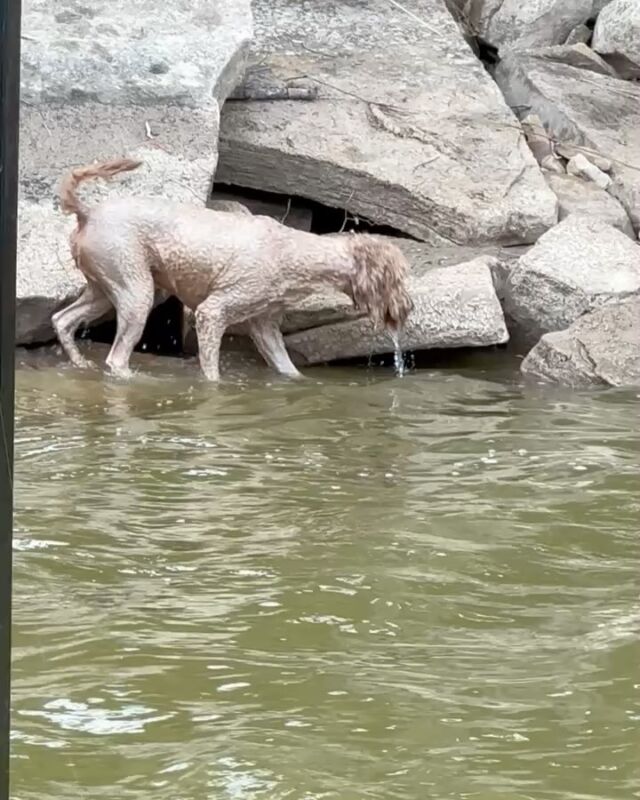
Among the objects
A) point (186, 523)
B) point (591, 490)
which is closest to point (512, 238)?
point (591, 490)

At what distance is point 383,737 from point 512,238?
6.42 metres

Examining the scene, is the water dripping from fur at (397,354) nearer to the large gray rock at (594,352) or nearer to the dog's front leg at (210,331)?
the large gray rock at (594,352)

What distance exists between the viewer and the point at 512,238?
359 inches

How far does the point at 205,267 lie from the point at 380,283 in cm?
96

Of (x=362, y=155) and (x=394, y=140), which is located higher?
(x=394, y=140)

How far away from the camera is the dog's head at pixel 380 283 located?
768 cm

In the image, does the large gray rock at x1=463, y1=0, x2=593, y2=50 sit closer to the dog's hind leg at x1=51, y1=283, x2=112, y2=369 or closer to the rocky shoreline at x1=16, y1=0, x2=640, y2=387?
the rocky shoreline at x1=16, y1=0, x2=640, y2=387

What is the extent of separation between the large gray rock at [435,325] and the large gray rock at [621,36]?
5.08m

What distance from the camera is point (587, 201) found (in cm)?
973

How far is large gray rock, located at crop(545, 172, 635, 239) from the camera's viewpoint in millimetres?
9531

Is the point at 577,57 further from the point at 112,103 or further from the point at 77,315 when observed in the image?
the point at 77,315

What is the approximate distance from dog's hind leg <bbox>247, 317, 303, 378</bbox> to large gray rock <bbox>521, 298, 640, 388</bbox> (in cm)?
134

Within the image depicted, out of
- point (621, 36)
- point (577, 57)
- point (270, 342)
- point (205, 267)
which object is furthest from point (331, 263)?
point (621, 36)

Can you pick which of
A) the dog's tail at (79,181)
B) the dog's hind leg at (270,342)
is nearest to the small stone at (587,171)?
the dog's hind leg at (270,342)
